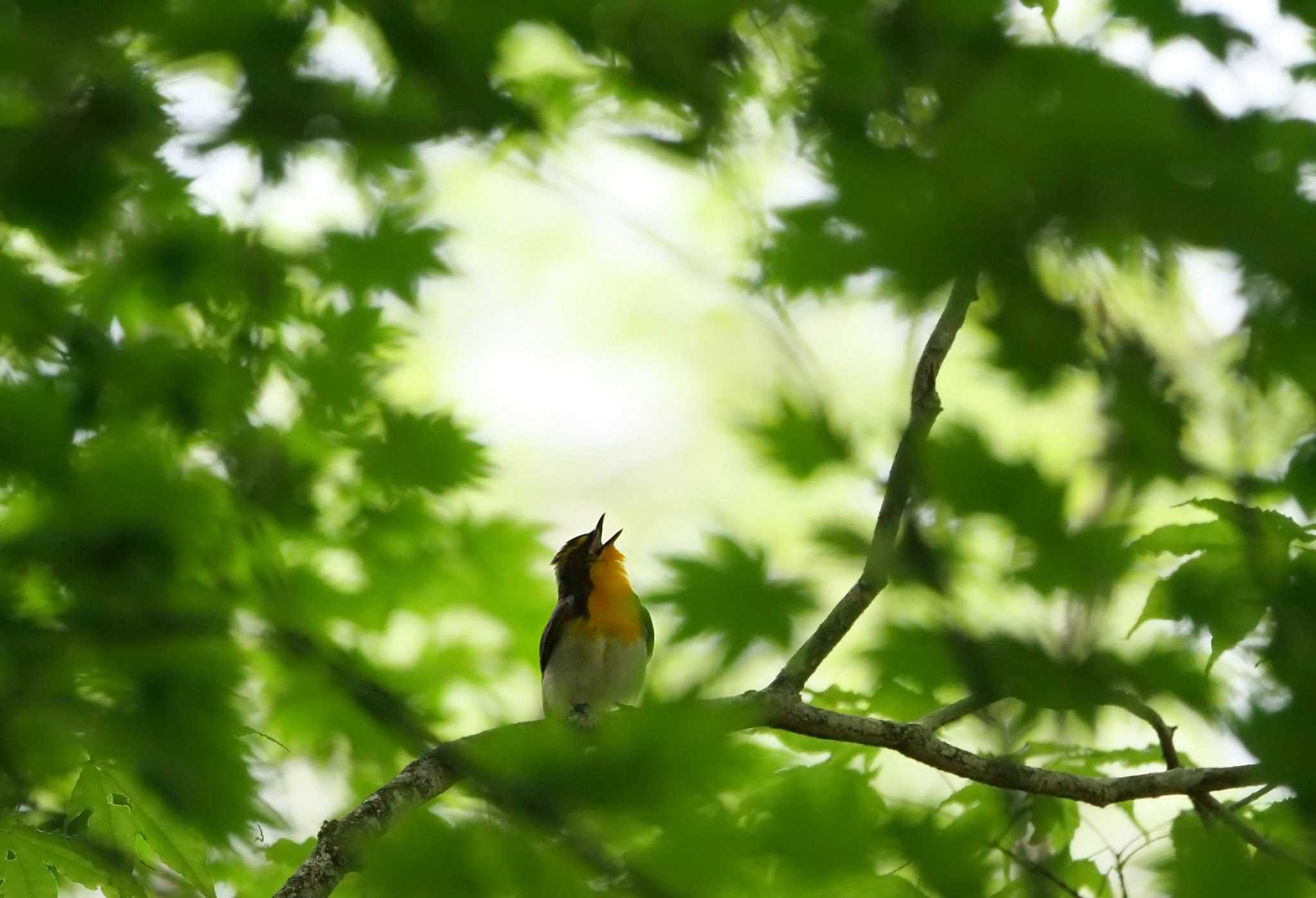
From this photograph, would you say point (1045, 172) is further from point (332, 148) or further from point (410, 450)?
point (410, 450)

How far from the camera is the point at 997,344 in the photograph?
925 mm

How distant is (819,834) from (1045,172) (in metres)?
1.01

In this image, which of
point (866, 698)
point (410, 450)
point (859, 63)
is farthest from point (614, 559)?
point (859, 63)

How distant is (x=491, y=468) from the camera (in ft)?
12.7

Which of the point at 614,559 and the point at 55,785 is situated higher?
the point at 614,559

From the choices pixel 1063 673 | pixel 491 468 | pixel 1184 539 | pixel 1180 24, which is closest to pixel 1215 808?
pixel 1184 539

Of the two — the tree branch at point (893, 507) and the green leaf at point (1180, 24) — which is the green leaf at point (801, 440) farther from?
the green leaf at point (1180, 24)

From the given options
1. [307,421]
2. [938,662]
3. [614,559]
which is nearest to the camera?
[938,662]

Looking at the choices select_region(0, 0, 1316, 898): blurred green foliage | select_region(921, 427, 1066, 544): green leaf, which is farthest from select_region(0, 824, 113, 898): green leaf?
select_region(921, 427, 1066, 544): green leaf

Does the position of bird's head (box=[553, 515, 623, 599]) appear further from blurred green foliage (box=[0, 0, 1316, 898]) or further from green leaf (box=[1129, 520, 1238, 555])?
green leaf (box=[1129, 520, 1238, 555])

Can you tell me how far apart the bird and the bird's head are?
16cm

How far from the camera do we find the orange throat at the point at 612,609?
5848 millimetres

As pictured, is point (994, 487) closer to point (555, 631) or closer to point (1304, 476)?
point (1304, 476)

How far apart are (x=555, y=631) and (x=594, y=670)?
31 cm
